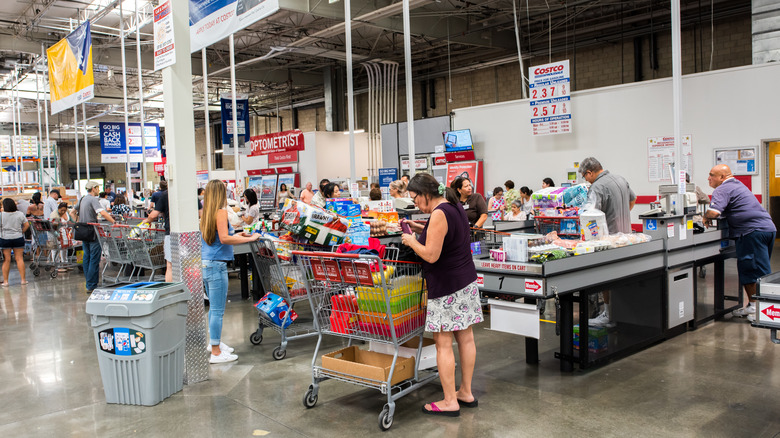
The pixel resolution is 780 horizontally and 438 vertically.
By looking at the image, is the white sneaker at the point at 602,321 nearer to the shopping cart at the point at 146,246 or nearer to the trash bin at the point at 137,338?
the trash bin at the point at 137,338

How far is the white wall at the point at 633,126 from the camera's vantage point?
1038 cm

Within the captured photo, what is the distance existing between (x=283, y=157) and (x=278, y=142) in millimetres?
561

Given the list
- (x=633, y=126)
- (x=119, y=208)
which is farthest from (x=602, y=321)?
(x=119, y=208)

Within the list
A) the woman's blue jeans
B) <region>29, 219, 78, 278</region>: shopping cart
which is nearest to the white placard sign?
the woman's blue jeans

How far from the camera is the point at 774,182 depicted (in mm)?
12164

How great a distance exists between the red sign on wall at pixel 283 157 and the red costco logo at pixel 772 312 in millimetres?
17688

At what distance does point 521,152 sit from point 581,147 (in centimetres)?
157

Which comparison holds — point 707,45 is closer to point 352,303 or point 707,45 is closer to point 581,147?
point 581,147

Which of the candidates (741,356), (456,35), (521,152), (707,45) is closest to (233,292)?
(741,356)

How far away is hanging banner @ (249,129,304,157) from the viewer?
765 inches

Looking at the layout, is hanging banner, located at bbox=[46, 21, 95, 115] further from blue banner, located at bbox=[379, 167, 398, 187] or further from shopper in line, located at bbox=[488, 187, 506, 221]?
blue banner, located at bbox=[379, 167, 398, 187]

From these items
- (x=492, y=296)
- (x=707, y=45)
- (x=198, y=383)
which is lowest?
(x=198, y=383)

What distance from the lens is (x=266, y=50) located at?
20266mm

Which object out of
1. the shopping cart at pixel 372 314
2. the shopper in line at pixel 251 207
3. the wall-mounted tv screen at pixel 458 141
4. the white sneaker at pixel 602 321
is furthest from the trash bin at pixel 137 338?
the wall-mounted tv screen at pixel 458 141
